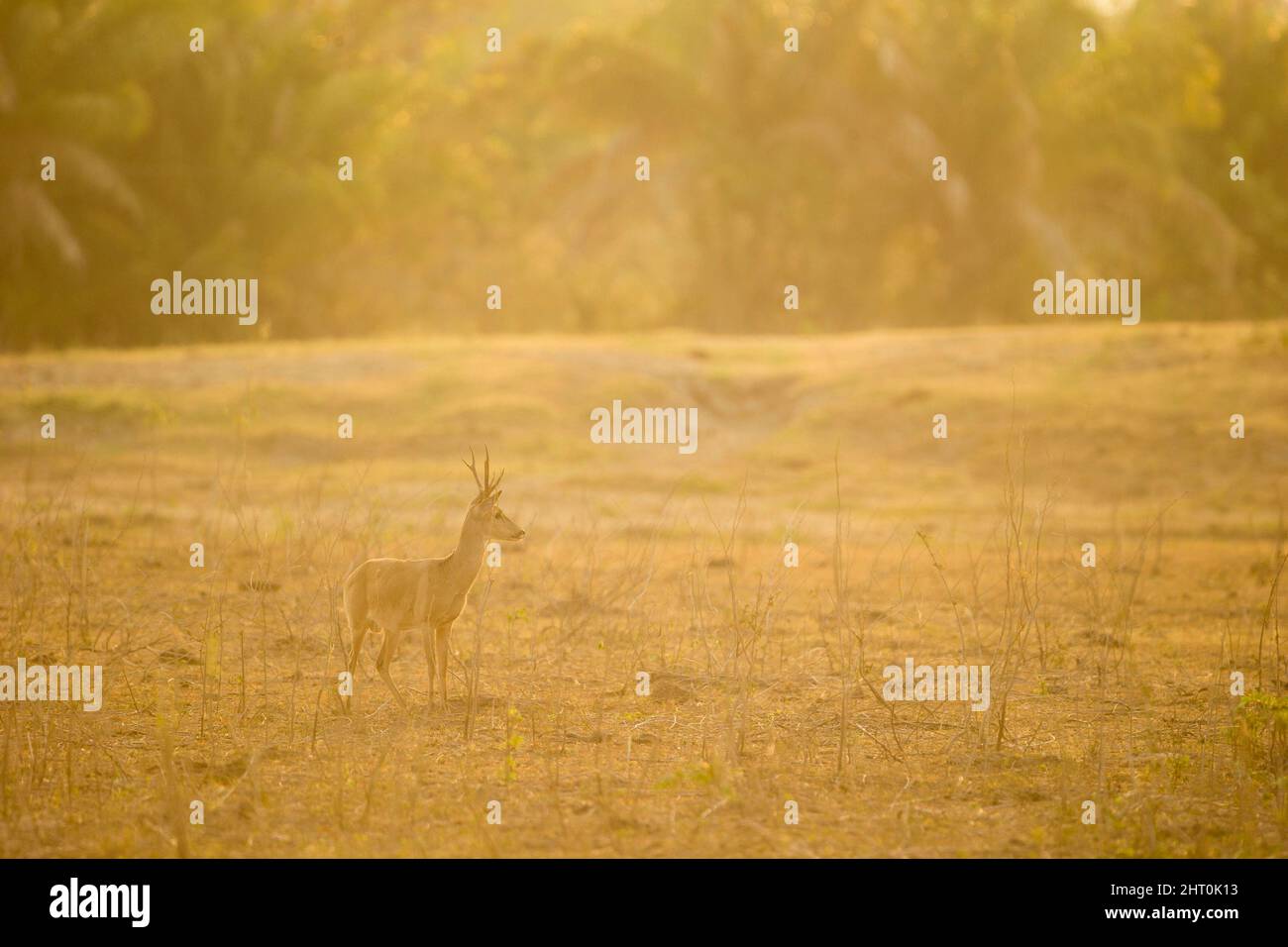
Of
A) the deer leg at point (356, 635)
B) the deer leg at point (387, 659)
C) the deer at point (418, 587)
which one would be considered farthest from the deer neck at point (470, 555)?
the deer leg at point (356, 635)

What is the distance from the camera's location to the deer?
286 inches

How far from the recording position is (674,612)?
33.0 ft

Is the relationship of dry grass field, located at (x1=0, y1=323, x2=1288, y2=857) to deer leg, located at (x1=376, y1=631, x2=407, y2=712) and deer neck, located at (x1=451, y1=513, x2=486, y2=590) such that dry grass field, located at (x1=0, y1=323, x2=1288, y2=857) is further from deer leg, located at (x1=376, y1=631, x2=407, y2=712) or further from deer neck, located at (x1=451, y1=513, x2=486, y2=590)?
deer neck, located at (x1=451, y1=513, x2=486, y2=590)

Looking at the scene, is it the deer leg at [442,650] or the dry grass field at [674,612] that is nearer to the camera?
the dry grass field at [674,612]

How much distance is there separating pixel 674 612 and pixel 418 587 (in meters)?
3.13

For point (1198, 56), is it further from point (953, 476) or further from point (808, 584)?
point (808, 584)

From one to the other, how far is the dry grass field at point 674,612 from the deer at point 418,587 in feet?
0.65

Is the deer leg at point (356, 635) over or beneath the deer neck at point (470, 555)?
beneath

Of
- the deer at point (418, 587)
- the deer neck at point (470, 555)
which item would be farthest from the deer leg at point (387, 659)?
the deer neck at point (470, 555)

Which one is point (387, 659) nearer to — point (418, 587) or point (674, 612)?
point (418, 587)

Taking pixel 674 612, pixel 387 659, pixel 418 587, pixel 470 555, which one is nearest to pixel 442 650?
pixel 387 659

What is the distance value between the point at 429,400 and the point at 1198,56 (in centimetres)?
2315

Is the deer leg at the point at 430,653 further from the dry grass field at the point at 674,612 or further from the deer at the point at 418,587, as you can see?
the dry grass field at the point at 674,612

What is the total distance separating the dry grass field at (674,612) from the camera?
20.3 ft
